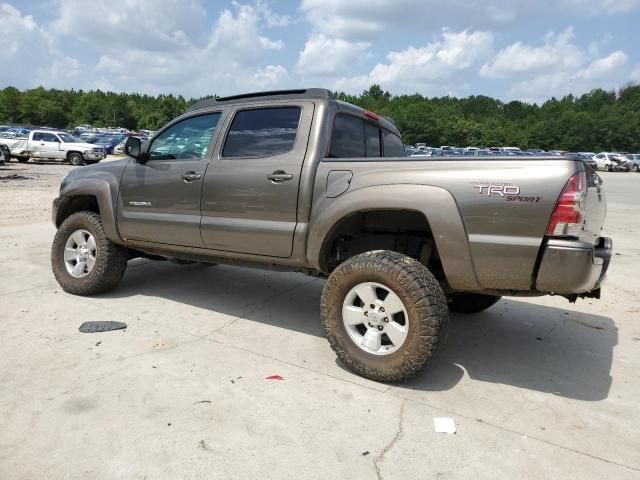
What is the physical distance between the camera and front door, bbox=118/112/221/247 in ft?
13.7

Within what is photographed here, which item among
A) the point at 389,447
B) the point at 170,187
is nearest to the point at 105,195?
the point at 170,187

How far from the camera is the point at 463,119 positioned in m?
111

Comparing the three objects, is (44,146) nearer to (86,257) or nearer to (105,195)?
(86,257)

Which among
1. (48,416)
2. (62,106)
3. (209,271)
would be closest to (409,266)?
(48,416)

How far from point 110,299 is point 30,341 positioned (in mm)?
1123

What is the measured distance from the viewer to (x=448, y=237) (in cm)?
300

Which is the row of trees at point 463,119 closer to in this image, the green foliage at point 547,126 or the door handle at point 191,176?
the green foliage at point 547,126

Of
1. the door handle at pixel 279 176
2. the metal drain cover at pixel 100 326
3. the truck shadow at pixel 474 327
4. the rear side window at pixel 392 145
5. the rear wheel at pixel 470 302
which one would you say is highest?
the rear side window at pixel 392 145

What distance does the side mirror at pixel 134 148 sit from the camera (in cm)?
454

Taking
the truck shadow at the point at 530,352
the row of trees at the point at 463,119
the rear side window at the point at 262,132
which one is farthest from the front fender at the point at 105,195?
the row of trees at the point at 463,119

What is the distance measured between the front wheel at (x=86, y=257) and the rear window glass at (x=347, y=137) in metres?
2.51

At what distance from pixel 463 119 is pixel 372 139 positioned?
11481 centimetres

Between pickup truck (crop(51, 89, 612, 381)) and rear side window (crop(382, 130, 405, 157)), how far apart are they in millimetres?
22

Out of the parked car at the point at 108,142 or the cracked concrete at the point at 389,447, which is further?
the parked car at the point at 108,142
